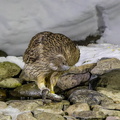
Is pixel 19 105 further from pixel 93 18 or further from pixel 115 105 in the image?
pixel 93 18

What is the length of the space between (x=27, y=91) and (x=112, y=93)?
1.61 meters

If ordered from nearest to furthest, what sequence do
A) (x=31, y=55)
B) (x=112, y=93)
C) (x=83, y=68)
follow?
(x=31, y=55), (x=112, y=93), (x=83, y=68)

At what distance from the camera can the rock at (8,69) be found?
5.72 m

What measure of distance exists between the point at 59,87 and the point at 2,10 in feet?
6.10

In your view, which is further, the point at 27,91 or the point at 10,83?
the point at 10,83

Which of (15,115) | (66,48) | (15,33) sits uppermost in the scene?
(15,33)

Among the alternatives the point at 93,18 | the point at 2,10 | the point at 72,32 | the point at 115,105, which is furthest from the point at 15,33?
the point at 115,105

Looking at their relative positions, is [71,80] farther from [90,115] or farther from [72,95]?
[90,115]

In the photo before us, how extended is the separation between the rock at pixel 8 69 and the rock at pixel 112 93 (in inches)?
73.4

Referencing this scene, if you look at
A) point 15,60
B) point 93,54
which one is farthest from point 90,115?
point 15,60

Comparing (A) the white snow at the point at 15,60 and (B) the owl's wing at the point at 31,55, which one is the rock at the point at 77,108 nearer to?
(B) the owl's wing at the point at 31,55

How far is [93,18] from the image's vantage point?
599 cm

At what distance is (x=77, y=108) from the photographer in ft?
12.7

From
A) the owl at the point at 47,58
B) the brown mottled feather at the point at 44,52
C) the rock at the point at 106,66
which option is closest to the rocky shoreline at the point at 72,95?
the rock at the point at 106,66
